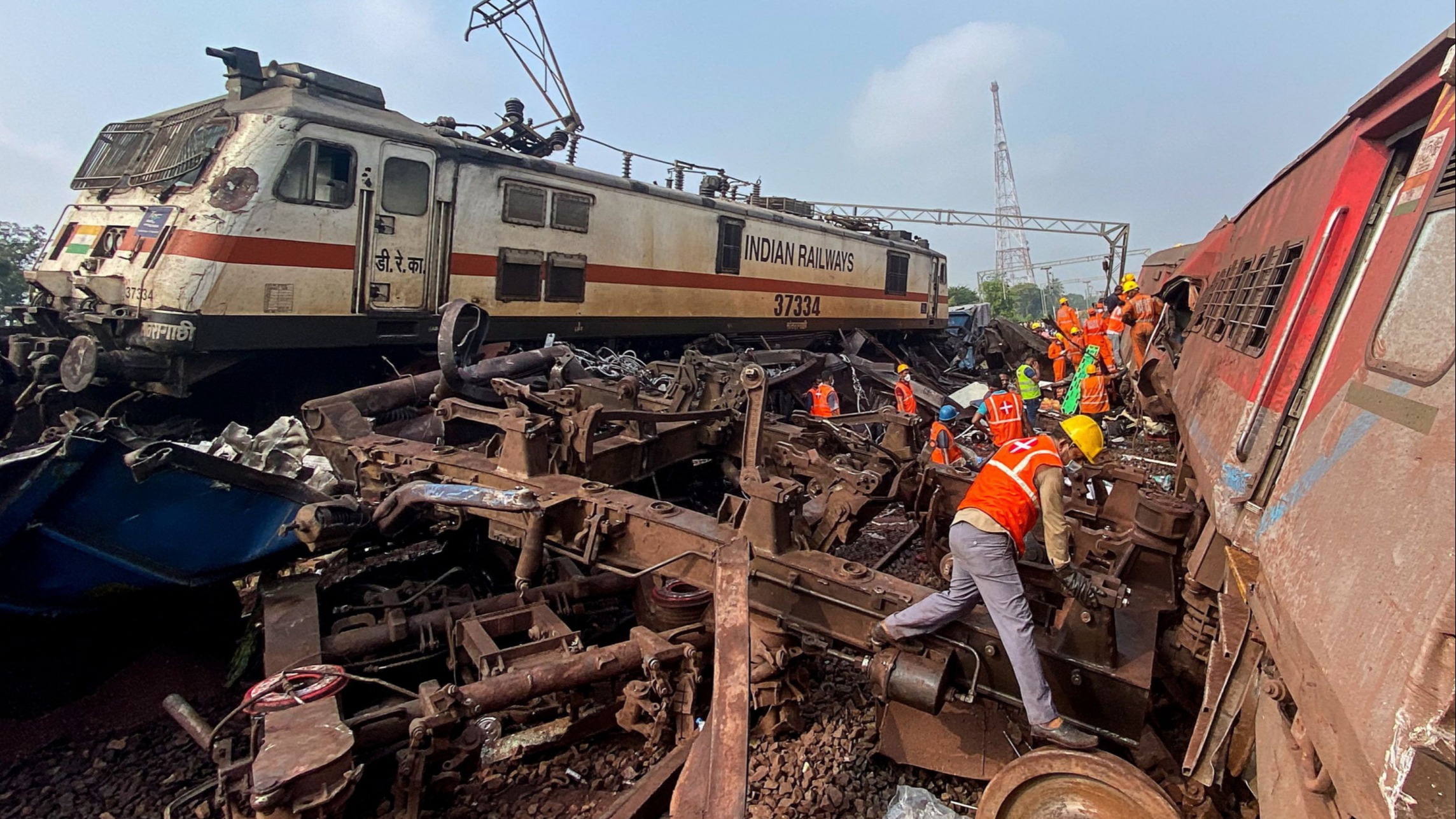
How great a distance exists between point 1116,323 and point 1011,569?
31.5 feet

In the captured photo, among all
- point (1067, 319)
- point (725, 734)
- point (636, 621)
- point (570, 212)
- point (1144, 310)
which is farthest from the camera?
point (1067, 319)

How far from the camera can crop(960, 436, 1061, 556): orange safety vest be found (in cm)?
309

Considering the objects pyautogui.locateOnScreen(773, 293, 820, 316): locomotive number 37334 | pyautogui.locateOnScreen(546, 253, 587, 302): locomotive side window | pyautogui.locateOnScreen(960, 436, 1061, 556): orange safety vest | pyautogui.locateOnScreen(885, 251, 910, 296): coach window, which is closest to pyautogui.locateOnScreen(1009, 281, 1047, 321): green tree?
pyautogui.locateOnScreen(885, 251, 910, 296): coach window

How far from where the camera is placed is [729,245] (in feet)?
34.4

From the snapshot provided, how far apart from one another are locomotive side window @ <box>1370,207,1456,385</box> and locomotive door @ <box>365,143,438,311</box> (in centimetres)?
653

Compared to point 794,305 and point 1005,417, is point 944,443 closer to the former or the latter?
point 1005,417

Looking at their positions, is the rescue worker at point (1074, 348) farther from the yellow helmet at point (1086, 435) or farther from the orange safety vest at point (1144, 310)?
the yellow helmet at point (1086, 435)

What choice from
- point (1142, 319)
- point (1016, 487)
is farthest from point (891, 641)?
point (1142, 319)

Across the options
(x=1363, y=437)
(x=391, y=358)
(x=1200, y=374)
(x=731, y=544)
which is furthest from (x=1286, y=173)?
(x=391, y=358)

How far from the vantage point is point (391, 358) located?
22.2 feet

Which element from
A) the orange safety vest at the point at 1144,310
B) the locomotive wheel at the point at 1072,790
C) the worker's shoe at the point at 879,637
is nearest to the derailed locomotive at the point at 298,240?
the worker's shoe at the point at 879,637

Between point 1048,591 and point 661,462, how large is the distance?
8.04ft

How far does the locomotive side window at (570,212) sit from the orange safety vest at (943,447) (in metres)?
4.43

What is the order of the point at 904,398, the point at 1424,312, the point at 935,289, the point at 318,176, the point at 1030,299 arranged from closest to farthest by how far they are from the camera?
the point at 1424,312 → the point at 318,176 → the point at 904,398 → the point at 935,289 → the point at 1030,299
